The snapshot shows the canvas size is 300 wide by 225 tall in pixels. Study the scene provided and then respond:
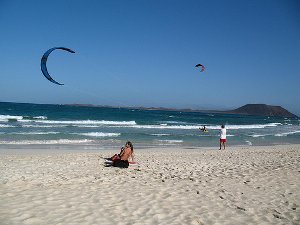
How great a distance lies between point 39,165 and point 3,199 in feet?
12.8

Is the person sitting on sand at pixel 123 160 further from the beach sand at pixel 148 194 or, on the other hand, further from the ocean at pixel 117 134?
the ocean at pixel 117 134

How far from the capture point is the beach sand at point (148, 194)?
432 centimetres

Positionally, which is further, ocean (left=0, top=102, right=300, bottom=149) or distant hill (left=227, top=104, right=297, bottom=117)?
distant hill (left=227, top=104, right=297, bottom=117)

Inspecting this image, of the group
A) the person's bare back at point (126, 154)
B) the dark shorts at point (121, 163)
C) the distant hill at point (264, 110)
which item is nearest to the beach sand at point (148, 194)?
the dark shorts at point (121, 163)

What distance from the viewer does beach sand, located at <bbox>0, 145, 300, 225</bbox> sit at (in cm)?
432

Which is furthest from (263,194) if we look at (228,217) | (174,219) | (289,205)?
(174,219)

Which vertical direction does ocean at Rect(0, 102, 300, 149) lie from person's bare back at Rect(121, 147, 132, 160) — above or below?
below

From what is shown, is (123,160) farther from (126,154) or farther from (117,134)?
(117,134)

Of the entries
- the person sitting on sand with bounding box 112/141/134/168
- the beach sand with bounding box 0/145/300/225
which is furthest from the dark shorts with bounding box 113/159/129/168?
the beach sand with bounding box 0/145/300/225

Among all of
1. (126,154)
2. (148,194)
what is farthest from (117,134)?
(148,194)

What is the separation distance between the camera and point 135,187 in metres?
6.04

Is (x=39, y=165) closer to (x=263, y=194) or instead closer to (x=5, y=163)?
(x=5, y=163)

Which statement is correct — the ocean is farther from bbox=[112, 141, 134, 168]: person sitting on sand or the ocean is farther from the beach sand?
the beach sand

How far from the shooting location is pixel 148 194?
5500 mm
